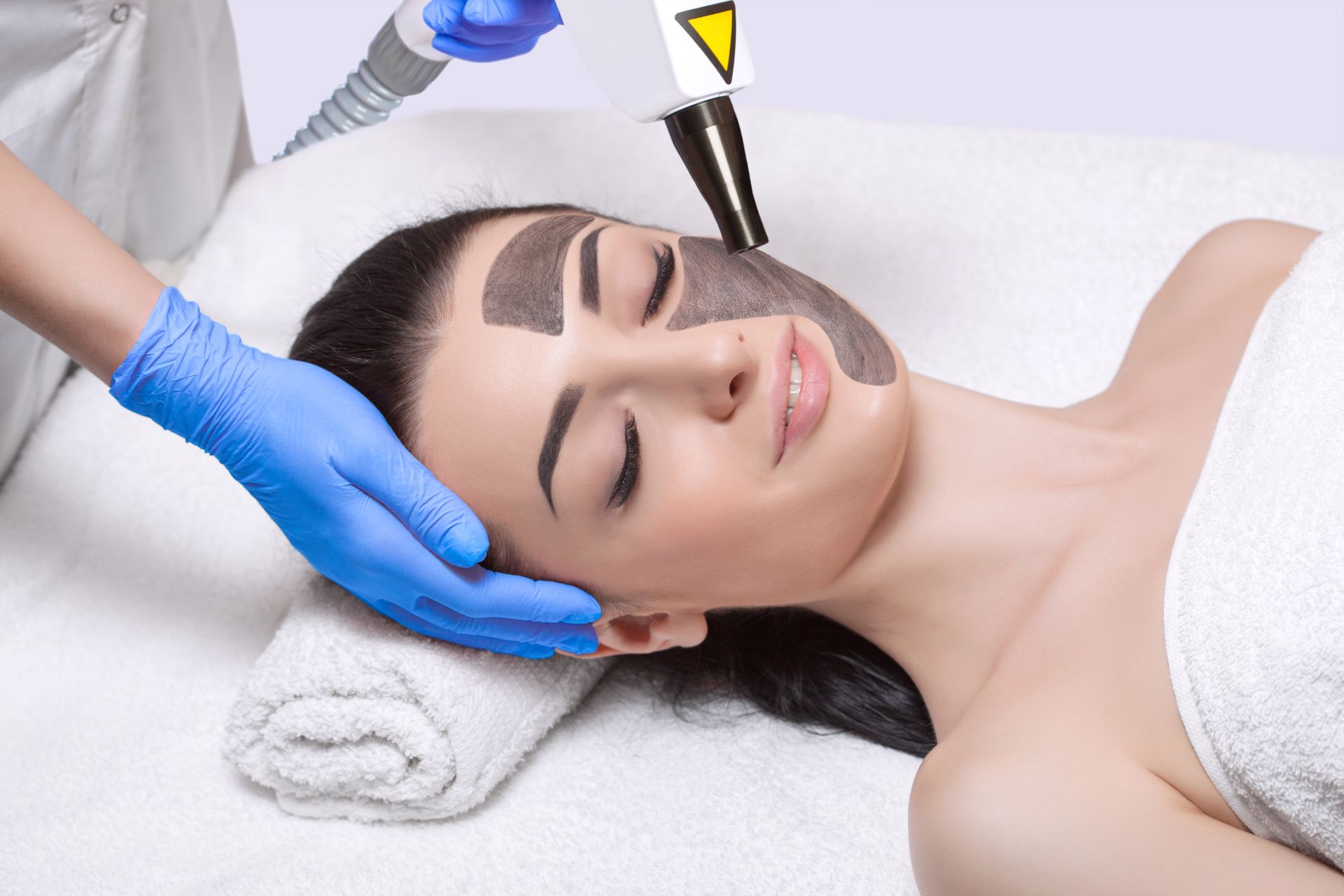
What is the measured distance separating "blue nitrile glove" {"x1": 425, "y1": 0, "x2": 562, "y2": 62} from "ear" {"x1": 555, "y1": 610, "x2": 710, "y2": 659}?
735 mm

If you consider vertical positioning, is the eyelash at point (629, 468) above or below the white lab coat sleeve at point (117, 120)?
below

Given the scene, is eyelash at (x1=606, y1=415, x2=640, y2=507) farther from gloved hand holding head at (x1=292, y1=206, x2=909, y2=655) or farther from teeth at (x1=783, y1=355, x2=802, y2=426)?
teeth at (x1=783, y1=355, x2=802, y2=426)

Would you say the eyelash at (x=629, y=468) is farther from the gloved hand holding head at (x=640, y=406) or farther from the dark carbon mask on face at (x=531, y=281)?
the dark carbon mask on face at (x=531, y=281)

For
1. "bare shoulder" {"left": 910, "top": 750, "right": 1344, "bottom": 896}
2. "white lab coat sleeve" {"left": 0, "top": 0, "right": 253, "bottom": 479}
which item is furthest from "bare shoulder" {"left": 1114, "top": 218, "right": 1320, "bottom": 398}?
"white lab coat sleeve" {"left": 0, "top": 0, "right": 253, "bottom": 479}

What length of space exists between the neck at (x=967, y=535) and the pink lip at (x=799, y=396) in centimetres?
21

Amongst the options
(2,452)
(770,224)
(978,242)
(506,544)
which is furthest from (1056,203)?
(2,452)

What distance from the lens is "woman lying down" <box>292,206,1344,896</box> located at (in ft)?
3.61

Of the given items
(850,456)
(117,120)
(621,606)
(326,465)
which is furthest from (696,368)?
(117,120)

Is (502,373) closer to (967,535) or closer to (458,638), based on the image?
(458,638)

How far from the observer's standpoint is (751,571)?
1.22 meters

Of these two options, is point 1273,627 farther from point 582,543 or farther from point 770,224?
point 770,224

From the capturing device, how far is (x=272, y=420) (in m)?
1.23

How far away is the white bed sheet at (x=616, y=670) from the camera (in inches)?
52.0

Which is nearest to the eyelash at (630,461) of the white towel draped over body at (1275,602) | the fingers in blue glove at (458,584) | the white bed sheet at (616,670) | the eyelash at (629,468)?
the eyelash at (629,468)
